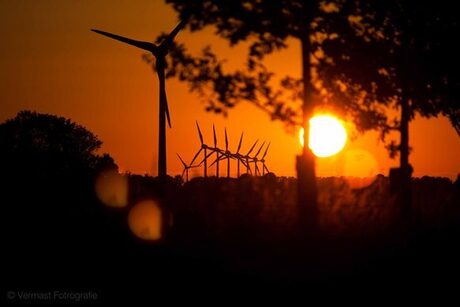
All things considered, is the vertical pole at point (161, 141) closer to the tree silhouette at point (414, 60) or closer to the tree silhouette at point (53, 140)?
the tree silhouette at point (414, 60)

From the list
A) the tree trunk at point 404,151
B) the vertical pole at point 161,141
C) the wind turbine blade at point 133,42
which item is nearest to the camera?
the tree trunk at point 404,151

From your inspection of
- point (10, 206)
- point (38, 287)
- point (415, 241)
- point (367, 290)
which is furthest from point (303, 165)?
point (10, 206)

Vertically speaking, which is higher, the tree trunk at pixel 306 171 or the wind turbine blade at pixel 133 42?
the wind turbine blade at pixel 133 42

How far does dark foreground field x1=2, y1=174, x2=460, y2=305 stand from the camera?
47.3 feet

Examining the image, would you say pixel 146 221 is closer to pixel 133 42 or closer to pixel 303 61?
pixel 303 61

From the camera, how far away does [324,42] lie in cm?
2197

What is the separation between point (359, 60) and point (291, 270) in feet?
29.6

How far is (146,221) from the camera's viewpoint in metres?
22.9

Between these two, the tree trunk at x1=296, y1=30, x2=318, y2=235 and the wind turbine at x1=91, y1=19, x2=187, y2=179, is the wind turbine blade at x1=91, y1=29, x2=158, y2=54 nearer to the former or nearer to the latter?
the wind turbine at x1=91, y1=19, x2=187, y2=179

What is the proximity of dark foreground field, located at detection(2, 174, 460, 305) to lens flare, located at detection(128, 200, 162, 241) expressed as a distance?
1.16ft

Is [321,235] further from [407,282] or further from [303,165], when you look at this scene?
[407,282]

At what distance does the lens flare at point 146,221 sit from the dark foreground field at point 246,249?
1.16 feet

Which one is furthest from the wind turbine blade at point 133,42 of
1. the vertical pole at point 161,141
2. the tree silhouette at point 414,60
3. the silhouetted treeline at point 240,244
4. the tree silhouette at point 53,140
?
the tree silhouette at point 53,140

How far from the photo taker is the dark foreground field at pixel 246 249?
567 inches
